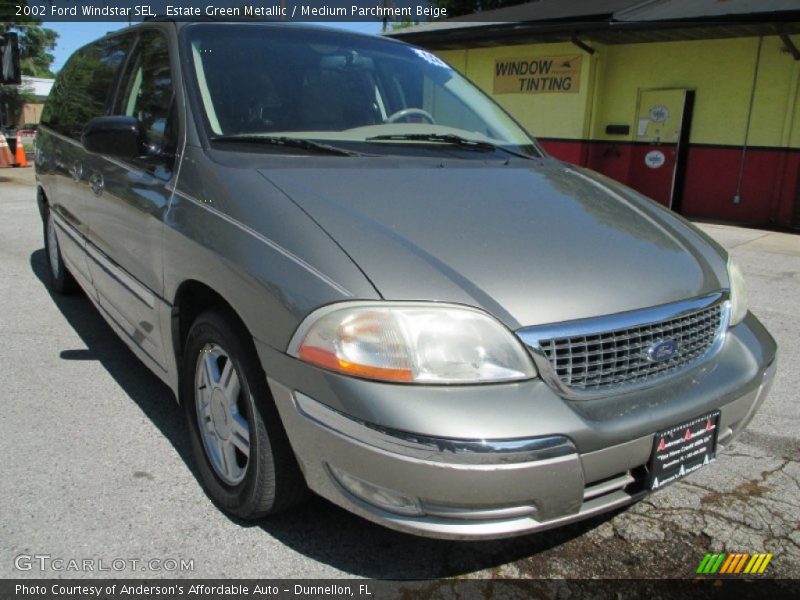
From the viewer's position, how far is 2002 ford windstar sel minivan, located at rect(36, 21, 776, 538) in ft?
6.18

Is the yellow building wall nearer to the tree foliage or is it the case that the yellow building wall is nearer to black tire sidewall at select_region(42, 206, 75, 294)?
black tire sidewall at select_region(42, 206, 75, 294)

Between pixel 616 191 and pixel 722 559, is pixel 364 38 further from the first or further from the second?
pixel 722 559

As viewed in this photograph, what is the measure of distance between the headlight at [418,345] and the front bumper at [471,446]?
38 millimetres

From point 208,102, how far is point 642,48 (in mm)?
11030

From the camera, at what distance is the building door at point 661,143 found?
38.0ft

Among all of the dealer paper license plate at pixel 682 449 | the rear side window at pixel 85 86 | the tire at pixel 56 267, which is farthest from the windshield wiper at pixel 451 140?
the tire at pixel 56 267

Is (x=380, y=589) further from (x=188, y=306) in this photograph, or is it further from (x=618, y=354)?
(x=188, y=306)

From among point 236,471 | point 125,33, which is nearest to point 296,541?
point 236,471

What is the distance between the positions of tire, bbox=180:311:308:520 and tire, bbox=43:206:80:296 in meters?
2.96

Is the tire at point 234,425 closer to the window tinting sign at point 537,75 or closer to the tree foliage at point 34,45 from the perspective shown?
the window tinting sign at point 537,75

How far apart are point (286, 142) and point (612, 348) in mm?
1481

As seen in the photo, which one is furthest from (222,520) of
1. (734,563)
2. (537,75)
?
(537,75)

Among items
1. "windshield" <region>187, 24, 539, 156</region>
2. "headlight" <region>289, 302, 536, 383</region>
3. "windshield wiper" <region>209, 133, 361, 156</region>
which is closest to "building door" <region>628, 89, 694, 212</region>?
"windshield" <region>187, 24, 539, 156</region>

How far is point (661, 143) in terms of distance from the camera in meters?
11.9
